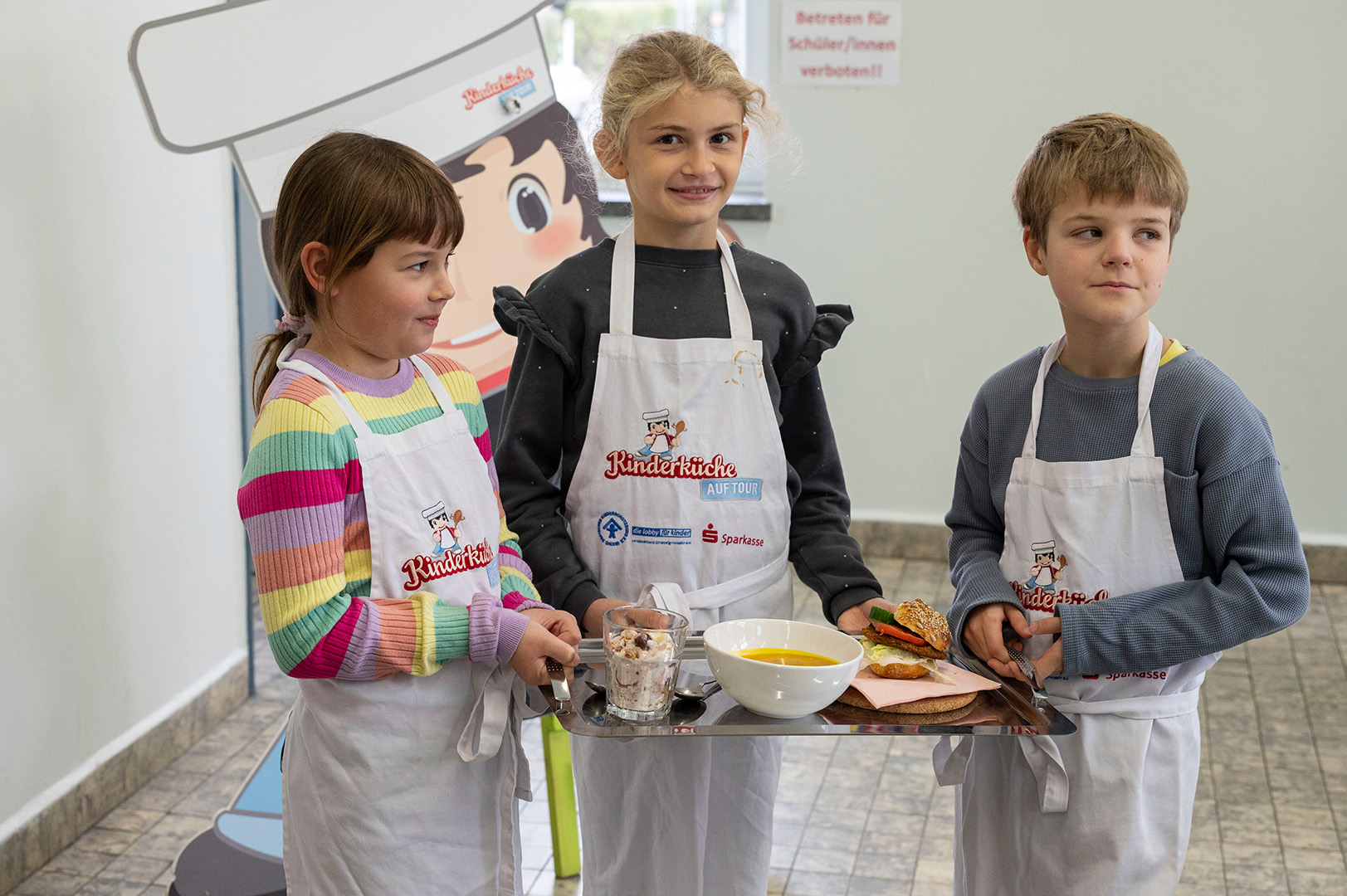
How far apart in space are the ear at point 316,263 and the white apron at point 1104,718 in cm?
68

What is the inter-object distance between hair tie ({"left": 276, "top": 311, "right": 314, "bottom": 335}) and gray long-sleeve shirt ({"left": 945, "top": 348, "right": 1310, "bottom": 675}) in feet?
2.21

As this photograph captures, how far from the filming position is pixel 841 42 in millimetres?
3254

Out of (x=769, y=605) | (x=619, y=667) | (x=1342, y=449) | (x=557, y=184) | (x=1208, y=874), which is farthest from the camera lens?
(x=1342, y=449)

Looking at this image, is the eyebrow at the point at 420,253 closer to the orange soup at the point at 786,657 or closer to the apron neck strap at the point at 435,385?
the apron neck strap at the point at 435,385

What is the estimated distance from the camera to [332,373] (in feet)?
3.32

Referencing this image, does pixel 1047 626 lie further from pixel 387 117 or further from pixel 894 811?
pixel 387 117

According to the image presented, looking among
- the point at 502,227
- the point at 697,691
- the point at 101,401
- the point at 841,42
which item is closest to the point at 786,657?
the point at 697,691

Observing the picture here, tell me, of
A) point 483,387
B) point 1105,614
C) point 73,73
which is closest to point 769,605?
point 1105,614

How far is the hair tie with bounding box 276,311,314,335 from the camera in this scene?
106cm

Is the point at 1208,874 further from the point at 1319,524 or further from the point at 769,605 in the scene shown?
the point at 1319,524

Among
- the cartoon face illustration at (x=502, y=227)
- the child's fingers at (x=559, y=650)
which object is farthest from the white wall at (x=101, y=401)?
the child's fingers at (x=559, y=650)

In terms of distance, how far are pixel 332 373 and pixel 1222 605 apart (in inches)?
31.7

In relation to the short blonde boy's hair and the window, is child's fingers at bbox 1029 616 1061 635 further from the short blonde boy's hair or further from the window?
the window

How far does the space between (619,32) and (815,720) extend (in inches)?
128
